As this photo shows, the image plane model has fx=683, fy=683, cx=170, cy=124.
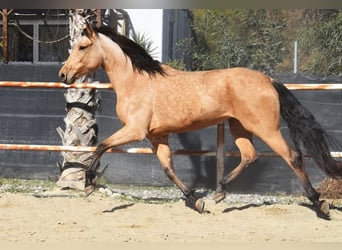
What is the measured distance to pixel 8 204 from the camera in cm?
628

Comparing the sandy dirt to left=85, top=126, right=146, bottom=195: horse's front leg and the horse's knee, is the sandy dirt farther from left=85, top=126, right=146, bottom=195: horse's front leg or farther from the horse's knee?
left=85, top=126, right=146, bottom=195: horse's front leg

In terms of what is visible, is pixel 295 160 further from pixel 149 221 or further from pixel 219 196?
pixel 149 221

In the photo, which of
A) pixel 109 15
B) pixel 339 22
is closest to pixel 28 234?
pixel 339 22

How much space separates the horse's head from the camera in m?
6.17

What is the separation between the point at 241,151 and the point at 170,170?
670mm

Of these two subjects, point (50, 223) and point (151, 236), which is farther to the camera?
point (50, 223)

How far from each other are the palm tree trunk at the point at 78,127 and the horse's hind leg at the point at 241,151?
167cm

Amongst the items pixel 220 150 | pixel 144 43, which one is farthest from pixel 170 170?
pixel 144 43

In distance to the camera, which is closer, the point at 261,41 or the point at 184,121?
the point at 184,121

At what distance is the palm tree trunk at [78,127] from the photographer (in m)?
7.19

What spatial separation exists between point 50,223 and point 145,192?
2.04 metres

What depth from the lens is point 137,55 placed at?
6.30 metres

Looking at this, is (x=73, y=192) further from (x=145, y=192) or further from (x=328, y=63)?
(x=328, y=63)

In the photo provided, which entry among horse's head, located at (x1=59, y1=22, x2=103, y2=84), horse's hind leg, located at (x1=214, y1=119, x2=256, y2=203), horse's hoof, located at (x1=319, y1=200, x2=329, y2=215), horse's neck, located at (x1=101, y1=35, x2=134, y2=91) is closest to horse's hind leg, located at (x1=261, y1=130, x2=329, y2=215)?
horse's hoof, located at (x1=319, y1=200, x2=329, y2=215)
